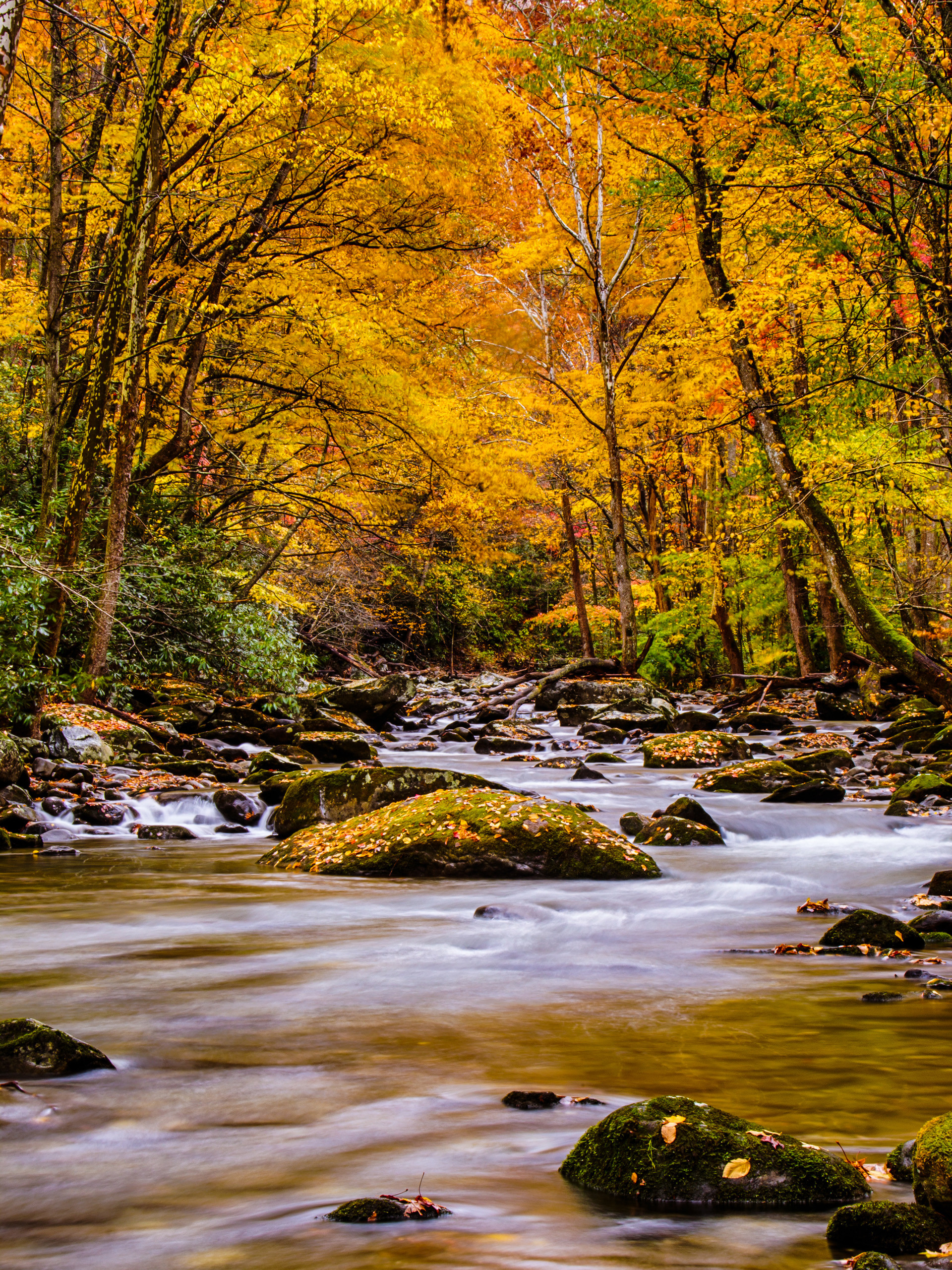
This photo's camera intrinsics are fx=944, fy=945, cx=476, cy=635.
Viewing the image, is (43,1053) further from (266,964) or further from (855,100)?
(855,100)

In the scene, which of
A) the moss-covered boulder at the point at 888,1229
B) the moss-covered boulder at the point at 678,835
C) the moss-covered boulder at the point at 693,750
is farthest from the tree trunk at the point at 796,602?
the moss-covered boulder at the point at 888,1229

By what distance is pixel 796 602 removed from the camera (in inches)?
666

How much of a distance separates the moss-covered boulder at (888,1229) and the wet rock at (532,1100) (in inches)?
38.0

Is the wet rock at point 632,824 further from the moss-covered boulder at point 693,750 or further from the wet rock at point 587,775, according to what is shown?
the moss-covered boulder at point 693,750

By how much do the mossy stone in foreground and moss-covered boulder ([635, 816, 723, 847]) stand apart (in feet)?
16.8

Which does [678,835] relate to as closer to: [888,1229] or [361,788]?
[361,788]

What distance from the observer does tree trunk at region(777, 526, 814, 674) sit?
16.5m

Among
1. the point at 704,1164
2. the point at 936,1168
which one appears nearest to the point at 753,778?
the point at 704,1164

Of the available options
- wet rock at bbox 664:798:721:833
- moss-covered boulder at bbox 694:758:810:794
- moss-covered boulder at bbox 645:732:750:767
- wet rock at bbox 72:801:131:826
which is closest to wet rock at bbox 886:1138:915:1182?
wet rock at bbox 664:798:721:833

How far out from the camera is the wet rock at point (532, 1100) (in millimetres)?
2500

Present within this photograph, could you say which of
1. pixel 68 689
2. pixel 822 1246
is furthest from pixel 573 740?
pixel 822 1246

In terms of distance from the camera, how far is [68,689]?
10.1 meters

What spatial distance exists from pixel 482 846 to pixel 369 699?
1045 cm

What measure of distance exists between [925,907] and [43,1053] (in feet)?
14.7
